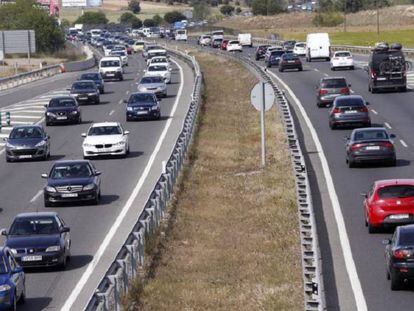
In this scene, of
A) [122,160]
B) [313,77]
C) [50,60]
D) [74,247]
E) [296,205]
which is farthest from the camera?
[50,60]

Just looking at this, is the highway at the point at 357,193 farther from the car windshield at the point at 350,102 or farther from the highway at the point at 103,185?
the highway at the point at 103,185

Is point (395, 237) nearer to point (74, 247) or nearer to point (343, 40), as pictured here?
point (74, 247)

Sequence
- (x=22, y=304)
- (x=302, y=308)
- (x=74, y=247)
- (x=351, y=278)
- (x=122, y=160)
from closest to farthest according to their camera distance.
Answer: (x=302, y=308) → (x=22, y=304) → (x=351, y=278) → (x=74, y=247) → (x=122, y=160)

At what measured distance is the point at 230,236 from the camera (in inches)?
1109

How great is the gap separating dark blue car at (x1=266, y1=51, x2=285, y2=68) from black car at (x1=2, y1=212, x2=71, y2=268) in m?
68.7

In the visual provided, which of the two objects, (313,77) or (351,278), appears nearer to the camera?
(351,278)

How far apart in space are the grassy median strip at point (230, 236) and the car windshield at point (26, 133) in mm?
5524

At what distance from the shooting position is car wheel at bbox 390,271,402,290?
20797 mm

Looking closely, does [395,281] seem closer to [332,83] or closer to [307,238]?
[307,238]

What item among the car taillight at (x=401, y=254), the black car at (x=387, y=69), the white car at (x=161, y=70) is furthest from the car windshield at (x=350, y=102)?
the white car at (x=161, y=70)

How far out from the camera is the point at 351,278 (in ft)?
74.6

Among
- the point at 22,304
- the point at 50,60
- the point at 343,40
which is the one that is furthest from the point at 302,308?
the point at 343,40

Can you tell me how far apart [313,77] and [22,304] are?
6000 cm

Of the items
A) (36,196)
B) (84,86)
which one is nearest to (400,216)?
(36,196)
